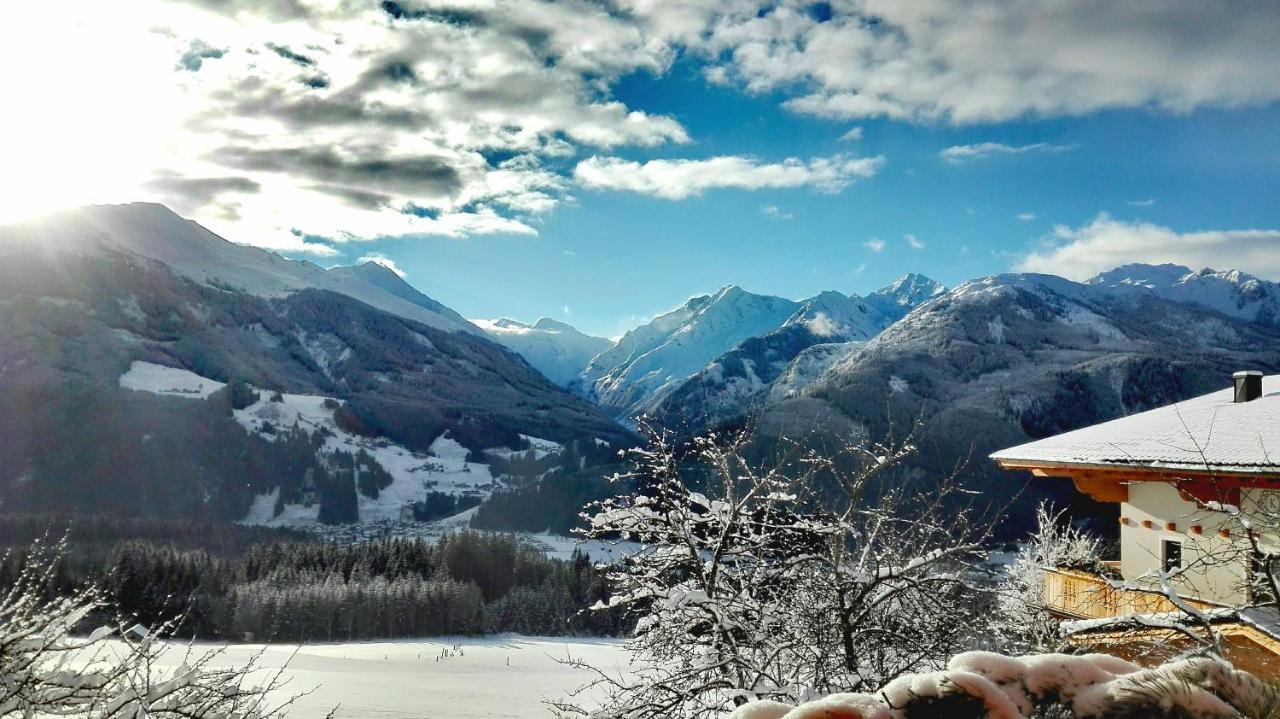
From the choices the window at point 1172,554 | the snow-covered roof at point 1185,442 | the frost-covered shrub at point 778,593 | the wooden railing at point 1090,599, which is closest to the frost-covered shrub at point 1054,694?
the frost-covered shrub at point 778,593

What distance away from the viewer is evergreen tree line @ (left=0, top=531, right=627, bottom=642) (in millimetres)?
82562

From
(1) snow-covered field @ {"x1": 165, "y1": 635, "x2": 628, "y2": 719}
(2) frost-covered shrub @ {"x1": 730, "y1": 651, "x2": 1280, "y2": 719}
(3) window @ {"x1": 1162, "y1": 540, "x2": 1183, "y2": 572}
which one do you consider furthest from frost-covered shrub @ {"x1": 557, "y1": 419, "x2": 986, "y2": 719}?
(1) snow-covered field @ {"x1": 165, "y1": 635, "x2": 628, "y2": 719}

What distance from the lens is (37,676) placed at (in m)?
6.91

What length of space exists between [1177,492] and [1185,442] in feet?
3.54

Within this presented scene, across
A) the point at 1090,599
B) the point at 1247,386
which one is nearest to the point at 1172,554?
the point at 1090,599

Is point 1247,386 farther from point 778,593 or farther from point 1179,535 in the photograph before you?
point 778,593

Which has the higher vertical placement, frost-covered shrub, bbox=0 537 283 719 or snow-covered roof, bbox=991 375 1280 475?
snow-covered roof, bbox=991 375 1280 475

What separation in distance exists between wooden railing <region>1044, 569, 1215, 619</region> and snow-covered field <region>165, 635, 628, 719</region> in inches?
864

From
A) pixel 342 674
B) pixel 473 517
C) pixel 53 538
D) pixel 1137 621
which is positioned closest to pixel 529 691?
pixel 342 674

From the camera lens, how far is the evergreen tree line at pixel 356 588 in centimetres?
8256

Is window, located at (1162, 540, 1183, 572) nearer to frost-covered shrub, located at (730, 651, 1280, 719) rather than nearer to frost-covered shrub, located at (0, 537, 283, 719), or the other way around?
frost-covered shrub, located at (730, 651, 1280, 719)

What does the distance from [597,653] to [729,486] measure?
221ft

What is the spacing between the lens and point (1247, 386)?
15.0 meters

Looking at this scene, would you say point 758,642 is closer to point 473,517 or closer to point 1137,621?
point 1137,621
